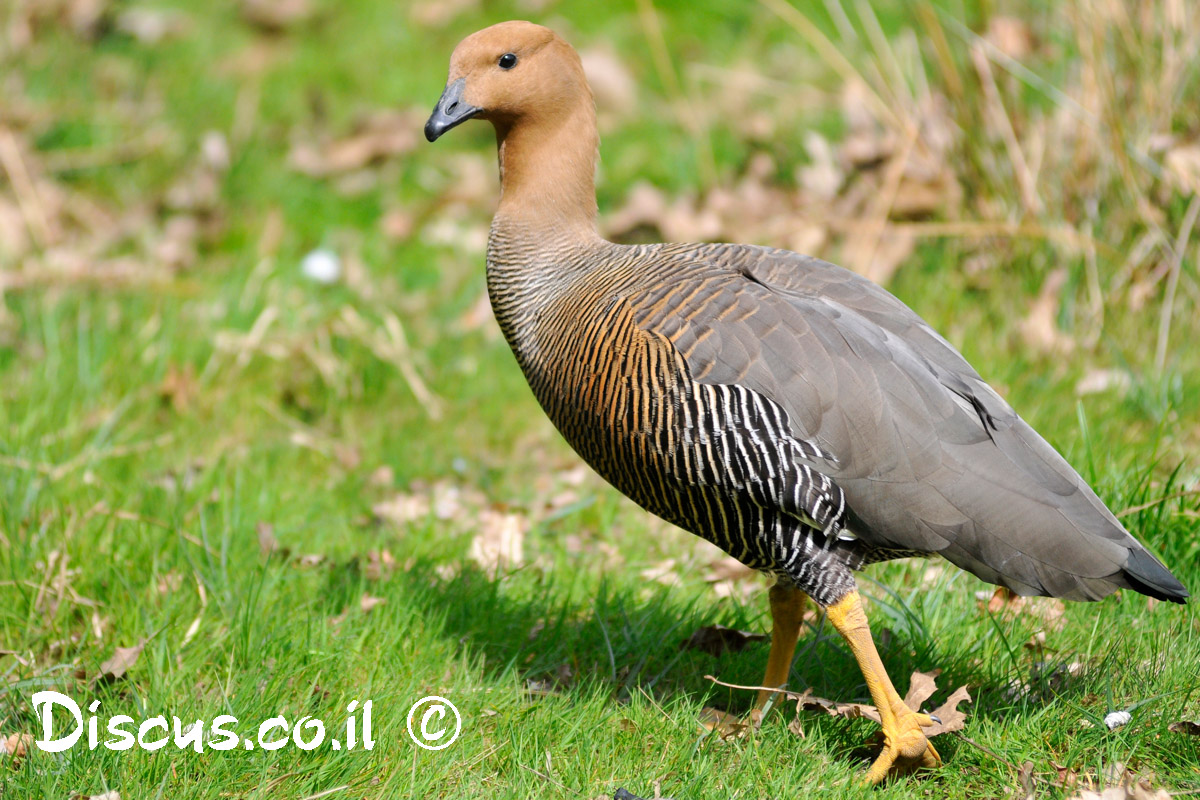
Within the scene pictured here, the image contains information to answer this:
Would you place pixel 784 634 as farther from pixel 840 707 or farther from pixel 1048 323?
pixel 1048 323

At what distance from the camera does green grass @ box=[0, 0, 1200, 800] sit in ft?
11.2

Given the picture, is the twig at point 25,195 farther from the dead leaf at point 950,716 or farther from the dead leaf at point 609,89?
the dead leaf at point 950,716

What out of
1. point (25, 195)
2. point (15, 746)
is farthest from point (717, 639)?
point (25, 195)

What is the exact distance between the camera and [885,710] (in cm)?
333

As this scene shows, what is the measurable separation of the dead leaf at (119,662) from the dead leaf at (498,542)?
1.21 metres

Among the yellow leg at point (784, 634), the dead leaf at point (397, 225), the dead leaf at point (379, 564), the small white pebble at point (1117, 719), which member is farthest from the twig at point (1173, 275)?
the dead leaf at point (397, 225)

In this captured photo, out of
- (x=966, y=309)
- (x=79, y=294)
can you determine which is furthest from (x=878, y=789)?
(x=79, y=294)

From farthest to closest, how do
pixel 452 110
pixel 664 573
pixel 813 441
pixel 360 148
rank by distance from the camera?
1. pixel 360 148
2. pixel 664 573
3. pixel 452 110
4. pixel 813 441

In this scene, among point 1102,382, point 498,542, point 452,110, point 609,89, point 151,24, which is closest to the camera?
Answer: point 452,110

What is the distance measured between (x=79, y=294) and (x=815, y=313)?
4220 mm

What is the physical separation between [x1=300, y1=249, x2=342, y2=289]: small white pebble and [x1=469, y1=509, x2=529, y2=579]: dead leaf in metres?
2.11

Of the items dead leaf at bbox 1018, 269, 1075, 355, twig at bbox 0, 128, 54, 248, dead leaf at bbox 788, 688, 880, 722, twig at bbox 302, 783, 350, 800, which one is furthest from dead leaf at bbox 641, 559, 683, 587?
twig at bbox 0, 128, 54, 248

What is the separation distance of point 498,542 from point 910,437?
192 centimetres

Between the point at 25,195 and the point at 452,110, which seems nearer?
the point at 452,110
